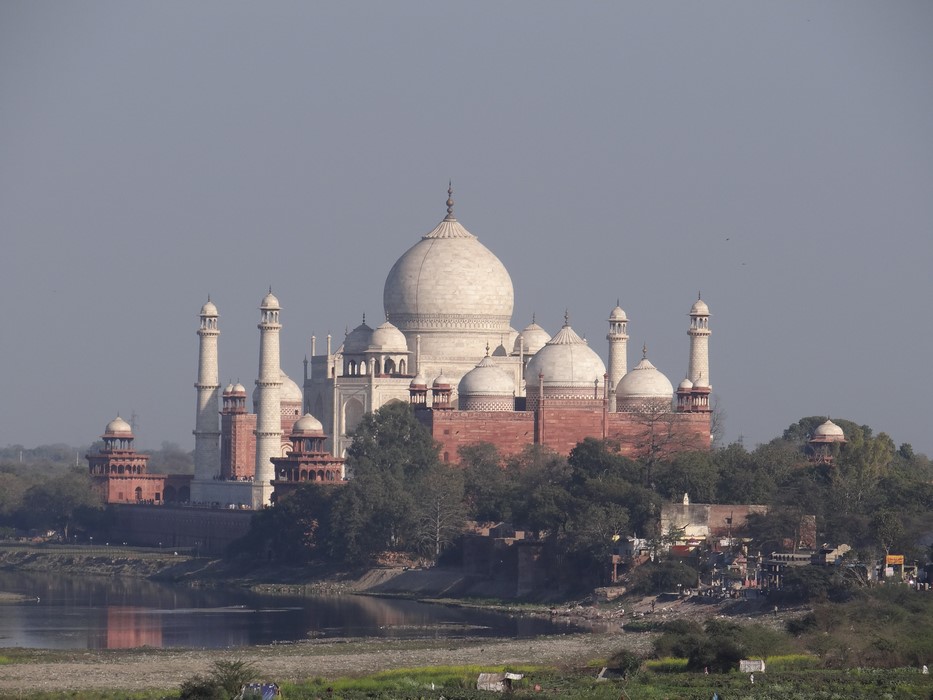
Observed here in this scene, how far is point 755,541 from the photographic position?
231 ft

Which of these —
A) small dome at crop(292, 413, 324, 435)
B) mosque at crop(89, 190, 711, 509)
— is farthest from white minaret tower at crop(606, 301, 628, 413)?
small dome at crop(292, 413, 324, 435)

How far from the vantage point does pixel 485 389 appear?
8556cm

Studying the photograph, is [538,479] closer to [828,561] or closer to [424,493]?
[424,493]

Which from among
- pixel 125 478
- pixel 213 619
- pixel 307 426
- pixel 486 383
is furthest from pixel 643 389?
pixel 213 619

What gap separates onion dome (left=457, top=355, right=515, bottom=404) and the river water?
12.5 meters

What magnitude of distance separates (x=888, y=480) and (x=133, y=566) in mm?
26312

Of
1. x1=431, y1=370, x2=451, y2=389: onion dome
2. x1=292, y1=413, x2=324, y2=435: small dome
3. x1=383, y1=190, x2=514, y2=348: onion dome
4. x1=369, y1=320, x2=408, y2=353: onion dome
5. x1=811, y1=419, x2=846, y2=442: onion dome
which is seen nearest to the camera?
x1=811, y1=419, x2=846, y2=442: onion dome

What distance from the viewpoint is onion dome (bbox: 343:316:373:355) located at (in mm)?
90500

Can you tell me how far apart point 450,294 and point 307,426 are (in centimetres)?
815

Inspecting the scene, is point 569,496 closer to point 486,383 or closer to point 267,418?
point 486,383

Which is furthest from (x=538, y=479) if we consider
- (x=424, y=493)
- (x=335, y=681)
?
(x=335, y=681)

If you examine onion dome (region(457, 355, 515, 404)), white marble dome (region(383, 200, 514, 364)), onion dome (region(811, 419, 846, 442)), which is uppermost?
white marble dome (region(383, 200, 514, 364))

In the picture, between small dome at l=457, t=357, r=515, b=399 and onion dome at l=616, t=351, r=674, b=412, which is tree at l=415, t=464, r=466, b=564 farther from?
onion dome at l=616, t=351, r=674, b=412

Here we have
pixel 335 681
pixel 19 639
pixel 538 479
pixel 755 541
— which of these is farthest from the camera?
pixel 538 479
